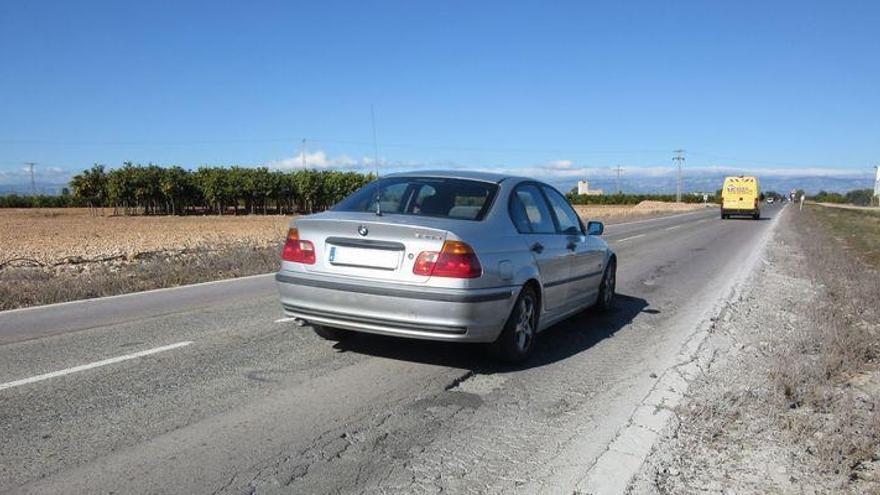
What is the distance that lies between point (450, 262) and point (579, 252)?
8.04 ft

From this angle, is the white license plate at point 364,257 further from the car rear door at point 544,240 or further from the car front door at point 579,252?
the car front door at point 579,252

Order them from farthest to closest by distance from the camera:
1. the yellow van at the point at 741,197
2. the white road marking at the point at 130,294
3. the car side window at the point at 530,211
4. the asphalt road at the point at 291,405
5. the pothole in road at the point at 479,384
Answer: the yellow van at the point at 741,197
the white road marking at the point at 130,294
the car side window at the point at 530,211
the pothole in road at the point at 479,384
the asphalt road at the point at 291,405

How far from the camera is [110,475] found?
3.52m

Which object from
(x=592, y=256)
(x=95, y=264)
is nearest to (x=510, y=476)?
(x=592, y=256)

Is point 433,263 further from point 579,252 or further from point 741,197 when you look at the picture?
point 741,197

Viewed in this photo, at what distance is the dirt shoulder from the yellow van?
3959cm

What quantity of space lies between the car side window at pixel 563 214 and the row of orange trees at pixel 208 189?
8470 centimetres

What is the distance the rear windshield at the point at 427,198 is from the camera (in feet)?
19.1

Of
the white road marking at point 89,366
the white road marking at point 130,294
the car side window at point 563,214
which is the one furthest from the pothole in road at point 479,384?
the white road marking at point 130,294

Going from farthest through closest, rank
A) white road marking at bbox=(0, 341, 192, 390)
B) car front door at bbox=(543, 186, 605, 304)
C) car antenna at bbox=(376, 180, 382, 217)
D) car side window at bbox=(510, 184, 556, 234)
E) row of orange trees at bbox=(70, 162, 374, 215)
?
1. row of orange trees at bbox=(70, 162, 374, 215)
2. car front door at bbox=(543, 186, 605, 304)
3. car side window at bbox=(510, 184, 556, 234)
4. car antenna at bbox=(376, 180, 382, 217)
5. white road marking at bbox=(0, 341, 192, 390)

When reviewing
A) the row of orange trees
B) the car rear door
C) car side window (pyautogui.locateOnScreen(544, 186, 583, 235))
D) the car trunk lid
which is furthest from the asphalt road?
the row of orange trees

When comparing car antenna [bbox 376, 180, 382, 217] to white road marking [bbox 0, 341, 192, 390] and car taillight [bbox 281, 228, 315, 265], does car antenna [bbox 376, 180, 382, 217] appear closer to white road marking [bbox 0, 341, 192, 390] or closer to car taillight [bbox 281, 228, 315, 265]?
car taillight [bbox 281, 228, 315, 265]

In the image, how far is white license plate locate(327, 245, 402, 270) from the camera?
5.32 m

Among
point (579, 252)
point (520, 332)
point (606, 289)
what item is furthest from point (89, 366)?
point (606, 289)
